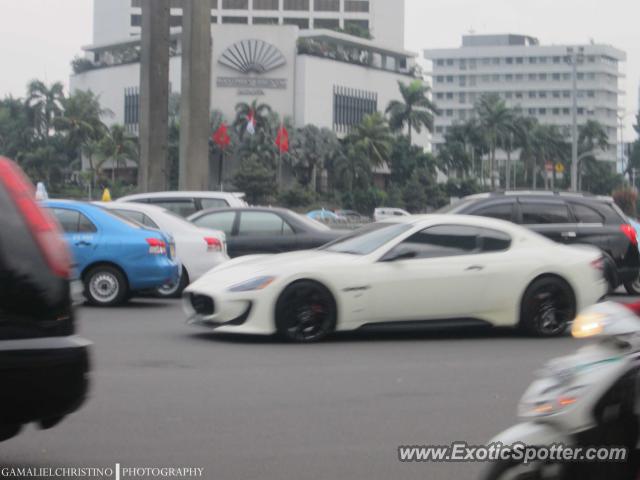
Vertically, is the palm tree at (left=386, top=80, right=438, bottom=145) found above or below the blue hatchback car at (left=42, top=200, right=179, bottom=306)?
above

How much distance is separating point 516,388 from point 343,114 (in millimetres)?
92243

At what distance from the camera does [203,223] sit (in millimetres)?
17609

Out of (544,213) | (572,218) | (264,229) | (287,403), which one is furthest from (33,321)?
(264,229)

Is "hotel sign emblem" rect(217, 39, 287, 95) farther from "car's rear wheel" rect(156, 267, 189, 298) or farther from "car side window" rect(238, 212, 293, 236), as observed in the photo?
"car's rear wheel" rect(156, 267, 189, 298)

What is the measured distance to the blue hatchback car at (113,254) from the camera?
1409 cm

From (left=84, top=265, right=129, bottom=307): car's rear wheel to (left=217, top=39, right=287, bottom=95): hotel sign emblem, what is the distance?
80.1 meters

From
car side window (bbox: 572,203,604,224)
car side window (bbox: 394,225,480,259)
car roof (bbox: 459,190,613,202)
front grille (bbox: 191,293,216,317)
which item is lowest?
front grille (bbox: 191,293,216,317)

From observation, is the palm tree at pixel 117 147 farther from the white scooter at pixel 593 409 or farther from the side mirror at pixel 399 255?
the white scooter at pixel 593 409

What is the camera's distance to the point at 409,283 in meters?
11.0

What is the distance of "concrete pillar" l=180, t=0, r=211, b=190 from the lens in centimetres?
3425

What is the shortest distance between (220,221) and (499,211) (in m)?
4.62

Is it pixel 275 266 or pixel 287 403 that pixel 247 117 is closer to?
pixel 275 266

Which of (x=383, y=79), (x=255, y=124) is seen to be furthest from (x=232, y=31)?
(x=383, y=79)

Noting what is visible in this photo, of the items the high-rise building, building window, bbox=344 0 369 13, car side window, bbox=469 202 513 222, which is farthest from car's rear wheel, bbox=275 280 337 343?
building window, bbox=344 0 369 13
